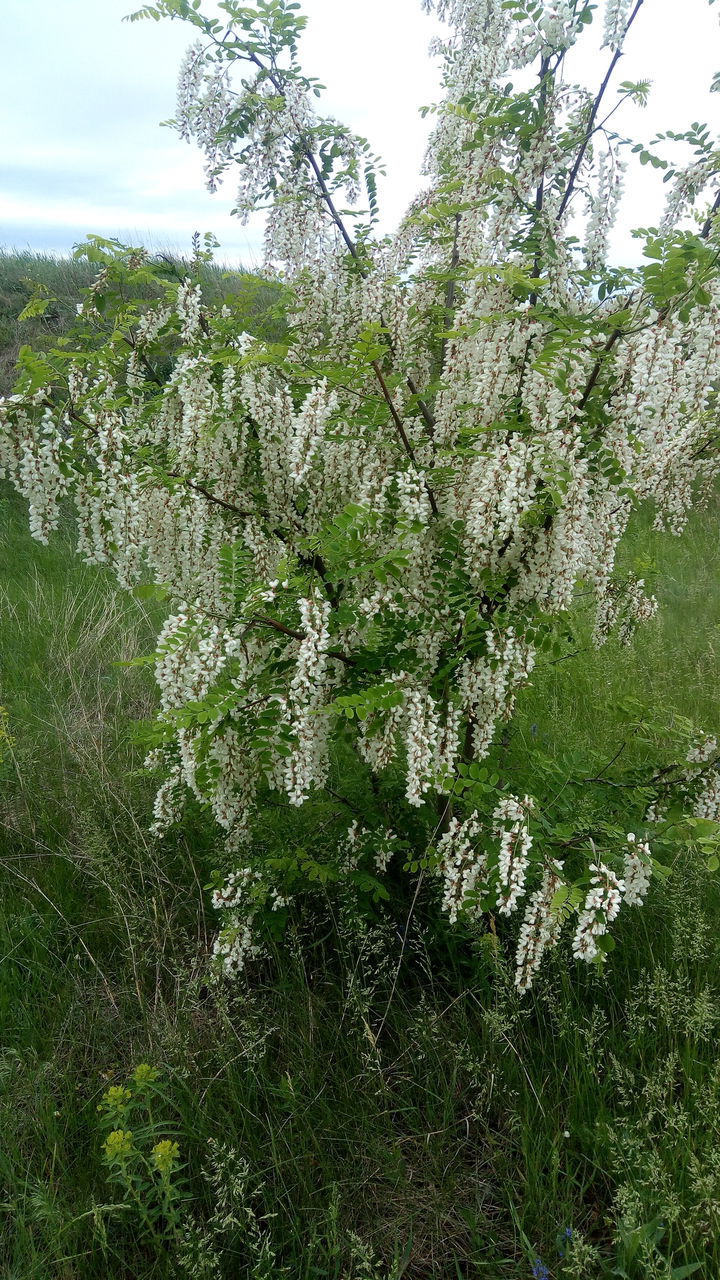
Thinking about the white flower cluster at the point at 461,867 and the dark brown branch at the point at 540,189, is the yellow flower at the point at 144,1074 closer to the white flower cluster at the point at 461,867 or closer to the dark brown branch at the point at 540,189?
the white flower cluster at the point at 461,867

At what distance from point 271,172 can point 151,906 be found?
11.9 feet

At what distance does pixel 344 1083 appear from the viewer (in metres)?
3.00

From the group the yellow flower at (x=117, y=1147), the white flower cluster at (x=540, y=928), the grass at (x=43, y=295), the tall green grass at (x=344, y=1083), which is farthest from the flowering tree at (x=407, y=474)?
the grass at (x=43, y=295)

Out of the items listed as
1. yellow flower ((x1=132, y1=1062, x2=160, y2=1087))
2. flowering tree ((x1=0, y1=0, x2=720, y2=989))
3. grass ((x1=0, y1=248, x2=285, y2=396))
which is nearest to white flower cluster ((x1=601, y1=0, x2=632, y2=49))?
flowering tree ((x1=0, y1=0, x2=720, y2=989))

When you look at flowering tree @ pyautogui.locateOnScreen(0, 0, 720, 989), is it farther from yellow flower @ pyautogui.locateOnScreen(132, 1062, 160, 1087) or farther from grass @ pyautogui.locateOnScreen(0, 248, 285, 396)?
grass @ pyautogui.locateOnScreen(0, 248, 285, 396)

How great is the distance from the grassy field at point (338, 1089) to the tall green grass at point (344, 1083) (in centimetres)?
1

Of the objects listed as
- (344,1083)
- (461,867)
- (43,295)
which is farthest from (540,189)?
(43,295)

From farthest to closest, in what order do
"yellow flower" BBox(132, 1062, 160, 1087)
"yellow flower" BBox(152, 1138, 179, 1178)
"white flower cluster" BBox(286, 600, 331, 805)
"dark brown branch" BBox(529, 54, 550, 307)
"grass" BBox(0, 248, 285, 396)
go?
1. "grass" BBox(0, 248, 285, 396)
2. "dark brown branch" BBox(529, 54, 550, 307)
3. "yellow flower" BBox(132, 1062, 160, 1087)
4. "white flower cluster" BBox(286, 600, 331, 805)
5. "yellow flower" BBox(152, 1138, 179, 1178)

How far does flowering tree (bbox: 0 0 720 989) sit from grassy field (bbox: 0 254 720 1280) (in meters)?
0.37

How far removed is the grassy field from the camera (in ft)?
8.27

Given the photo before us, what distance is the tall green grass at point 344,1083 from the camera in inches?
99.4

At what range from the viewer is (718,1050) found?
3100mm

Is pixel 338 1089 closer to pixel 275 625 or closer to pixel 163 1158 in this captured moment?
pixel 163 1158

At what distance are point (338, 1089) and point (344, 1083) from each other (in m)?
0.10
